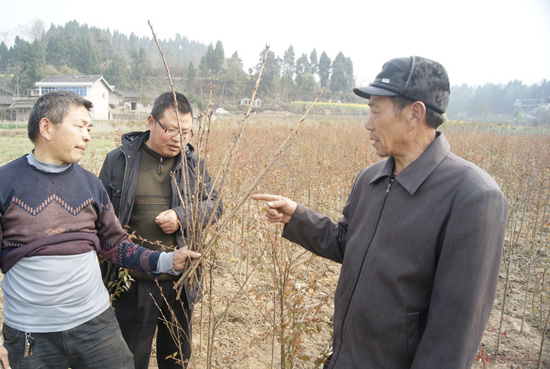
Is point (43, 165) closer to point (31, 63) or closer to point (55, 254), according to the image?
point (55, 254)

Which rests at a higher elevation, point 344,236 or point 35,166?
point 35,166

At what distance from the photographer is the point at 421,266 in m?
1.13

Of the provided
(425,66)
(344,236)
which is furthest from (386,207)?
(425,66)

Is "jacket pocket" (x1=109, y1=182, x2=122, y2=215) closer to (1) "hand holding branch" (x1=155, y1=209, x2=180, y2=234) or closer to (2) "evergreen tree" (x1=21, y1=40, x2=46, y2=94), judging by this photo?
(1) "hand holding branch" (x1=155, y1=209, x2=180, y2=234)

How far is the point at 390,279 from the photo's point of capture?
1.17 meters

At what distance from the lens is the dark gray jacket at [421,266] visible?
3.33 ft

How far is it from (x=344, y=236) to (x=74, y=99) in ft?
4.58

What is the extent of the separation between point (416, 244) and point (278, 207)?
2.21ft

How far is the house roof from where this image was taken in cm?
3900

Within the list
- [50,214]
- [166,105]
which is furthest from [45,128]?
[166,105]

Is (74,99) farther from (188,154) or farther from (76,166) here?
(188,154)

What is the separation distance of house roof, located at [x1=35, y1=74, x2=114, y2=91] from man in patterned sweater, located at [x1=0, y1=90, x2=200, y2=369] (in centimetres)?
4350

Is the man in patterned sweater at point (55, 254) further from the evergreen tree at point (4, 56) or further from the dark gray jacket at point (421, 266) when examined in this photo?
the evergreen tree at point (4, 56)

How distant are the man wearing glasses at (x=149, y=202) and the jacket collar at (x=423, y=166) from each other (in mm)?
1086
